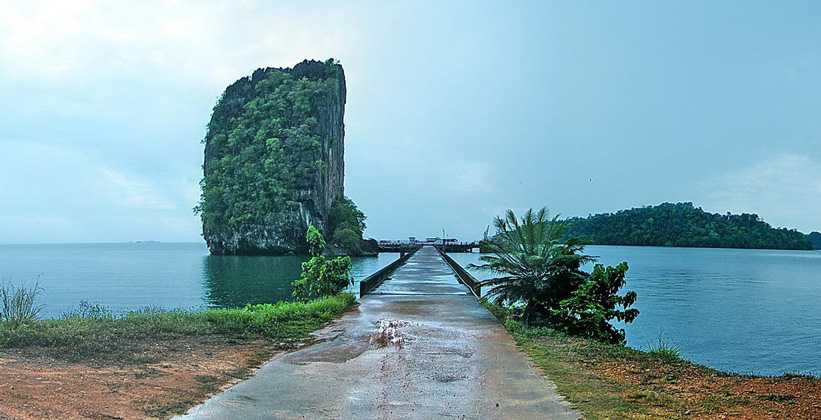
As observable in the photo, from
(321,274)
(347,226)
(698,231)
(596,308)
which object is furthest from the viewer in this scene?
(698,231)

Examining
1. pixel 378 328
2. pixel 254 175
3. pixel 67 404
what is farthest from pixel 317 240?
pixel 254 175

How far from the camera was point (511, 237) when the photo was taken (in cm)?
1307

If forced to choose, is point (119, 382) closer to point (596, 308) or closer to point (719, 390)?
point (719, 390)

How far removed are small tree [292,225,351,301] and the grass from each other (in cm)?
399

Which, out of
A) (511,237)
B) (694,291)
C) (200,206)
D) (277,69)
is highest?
(277,69)

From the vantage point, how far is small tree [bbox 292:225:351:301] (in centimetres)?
1844

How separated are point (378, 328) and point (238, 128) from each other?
83.6m

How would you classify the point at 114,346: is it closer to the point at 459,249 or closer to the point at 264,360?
the point at 264,360

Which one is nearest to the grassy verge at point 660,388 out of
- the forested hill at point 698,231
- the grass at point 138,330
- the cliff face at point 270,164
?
the grass at point 138,330

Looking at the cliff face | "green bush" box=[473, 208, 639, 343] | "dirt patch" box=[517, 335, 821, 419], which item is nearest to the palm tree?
"green bush" box=[473, 208, 639, 343]

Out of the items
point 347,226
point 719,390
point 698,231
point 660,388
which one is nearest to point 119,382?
point 660,388

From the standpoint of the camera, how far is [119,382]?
700 centimetres

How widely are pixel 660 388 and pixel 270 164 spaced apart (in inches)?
3183

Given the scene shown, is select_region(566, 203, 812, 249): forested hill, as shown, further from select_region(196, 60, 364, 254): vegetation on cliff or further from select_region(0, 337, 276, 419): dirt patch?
select_region(0, 337, 276, 419): dirt patch
